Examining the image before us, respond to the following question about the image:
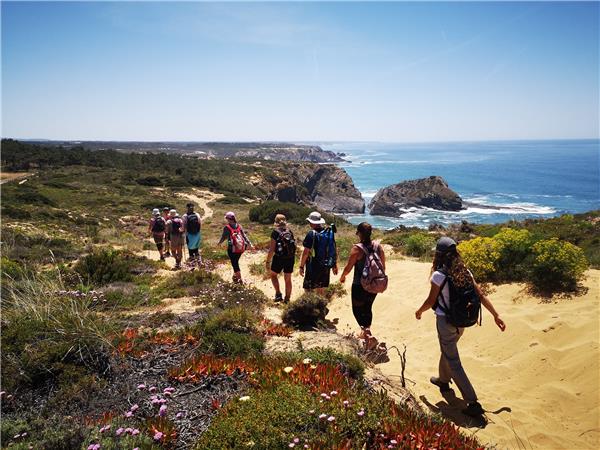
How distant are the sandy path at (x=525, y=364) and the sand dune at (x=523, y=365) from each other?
0.4 inches

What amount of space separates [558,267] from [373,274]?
3880 millimetres

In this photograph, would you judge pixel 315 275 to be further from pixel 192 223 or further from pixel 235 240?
pixel 192 223

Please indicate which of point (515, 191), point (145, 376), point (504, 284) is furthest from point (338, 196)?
point (145, 376)

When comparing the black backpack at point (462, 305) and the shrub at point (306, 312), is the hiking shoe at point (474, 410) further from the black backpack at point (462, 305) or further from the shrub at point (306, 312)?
the shrub at point (306, 312)

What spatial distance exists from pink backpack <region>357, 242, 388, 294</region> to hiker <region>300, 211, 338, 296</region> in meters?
1.24

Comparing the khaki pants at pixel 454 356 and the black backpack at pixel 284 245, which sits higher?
the black backpack at pixel 284 245

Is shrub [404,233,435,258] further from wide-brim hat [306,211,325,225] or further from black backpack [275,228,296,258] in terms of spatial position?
wide-brim hat [306,211,325,225]

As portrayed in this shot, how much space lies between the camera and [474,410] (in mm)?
4383

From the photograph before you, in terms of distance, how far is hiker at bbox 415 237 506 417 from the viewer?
435cm

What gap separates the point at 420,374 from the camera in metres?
5.43

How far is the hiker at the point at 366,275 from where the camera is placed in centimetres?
567

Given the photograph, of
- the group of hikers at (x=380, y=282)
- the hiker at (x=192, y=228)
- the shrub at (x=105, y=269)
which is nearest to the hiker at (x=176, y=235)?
the hiker at (x=192, y=228)

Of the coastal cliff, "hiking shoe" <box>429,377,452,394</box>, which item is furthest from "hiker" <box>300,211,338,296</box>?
the coastal cliff

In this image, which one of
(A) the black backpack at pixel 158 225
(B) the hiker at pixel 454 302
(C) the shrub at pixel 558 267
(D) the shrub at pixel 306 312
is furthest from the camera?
(A) the black backpack at pixel 158 225
